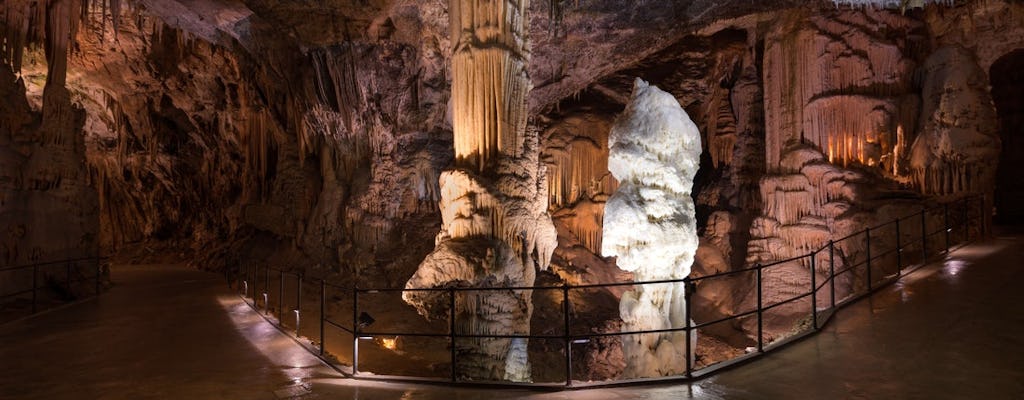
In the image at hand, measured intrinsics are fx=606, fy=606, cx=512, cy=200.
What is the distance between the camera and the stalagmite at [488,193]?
305 inches

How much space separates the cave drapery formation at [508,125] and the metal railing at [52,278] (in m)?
0.21

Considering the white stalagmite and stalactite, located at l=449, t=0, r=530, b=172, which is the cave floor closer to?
the white stalagmite

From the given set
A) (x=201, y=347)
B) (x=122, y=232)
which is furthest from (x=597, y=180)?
(x=122, y=232)

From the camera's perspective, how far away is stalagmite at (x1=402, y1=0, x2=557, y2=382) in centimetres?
775

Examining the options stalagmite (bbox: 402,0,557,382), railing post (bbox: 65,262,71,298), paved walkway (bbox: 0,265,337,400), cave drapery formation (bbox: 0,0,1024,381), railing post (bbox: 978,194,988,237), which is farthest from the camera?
railing post (bbox: 978,194,988,237)

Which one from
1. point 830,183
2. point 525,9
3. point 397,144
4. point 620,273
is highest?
point 525,9

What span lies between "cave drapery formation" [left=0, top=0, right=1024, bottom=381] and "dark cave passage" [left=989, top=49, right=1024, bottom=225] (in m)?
0.10

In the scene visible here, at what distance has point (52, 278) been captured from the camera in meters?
9.72

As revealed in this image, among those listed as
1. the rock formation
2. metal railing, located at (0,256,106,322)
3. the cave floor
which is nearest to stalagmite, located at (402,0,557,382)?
the cave floor

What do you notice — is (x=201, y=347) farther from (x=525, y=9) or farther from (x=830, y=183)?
(x=830, y=183)

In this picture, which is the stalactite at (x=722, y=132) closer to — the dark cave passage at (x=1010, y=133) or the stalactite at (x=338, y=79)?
the dark cave passage at (x=1010, y=133)

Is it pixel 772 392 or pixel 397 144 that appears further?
pixel 397 144

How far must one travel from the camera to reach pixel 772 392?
12.7ft

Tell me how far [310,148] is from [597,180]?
6.89 metres
